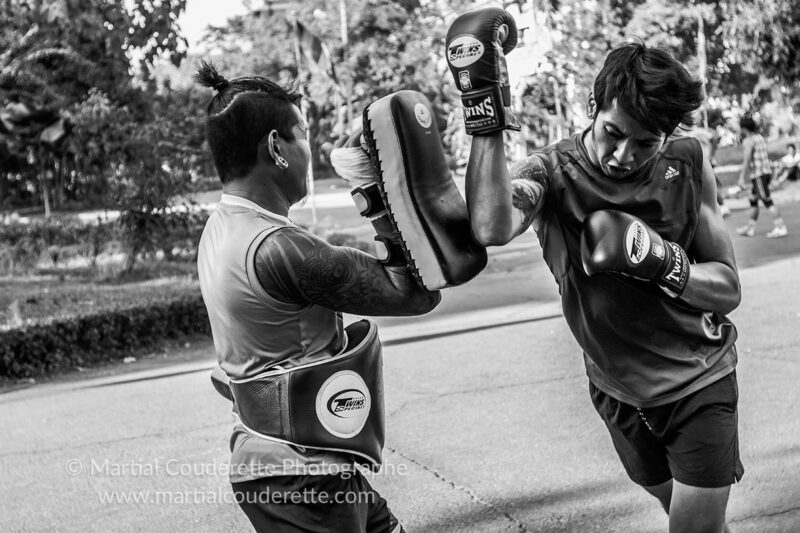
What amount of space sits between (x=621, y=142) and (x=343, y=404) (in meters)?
1.10

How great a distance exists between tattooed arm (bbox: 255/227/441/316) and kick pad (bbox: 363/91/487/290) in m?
0.07

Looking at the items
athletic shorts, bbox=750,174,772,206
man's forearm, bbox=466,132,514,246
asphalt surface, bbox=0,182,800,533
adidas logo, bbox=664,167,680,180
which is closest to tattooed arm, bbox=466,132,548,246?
man's forearm, bbox=466,132,514,246

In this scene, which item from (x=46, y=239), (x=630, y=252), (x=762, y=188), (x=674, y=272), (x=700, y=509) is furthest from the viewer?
(x=46, y=239)

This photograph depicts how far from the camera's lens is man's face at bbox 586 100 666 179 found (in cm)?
262

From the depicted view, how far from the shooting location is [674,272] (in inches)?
103

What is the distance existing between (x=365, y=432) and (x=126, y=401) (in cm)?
498

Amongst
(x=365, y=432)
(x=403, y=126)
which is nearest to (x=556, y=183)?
(x=403, y=126)

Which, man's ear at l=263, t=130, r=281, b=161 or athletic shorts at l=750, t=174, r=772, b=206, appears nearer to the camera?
man's ear at l=263, t=130, r=281, b=161

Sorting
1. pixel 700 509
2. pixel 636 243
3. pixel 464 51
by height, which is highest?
pixel 464 51

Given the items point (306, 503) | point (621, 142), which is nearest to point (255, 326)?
point (306, 503)

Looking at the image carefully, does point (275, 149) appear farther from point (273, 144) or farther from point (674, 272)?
Answer: point (674, 272)

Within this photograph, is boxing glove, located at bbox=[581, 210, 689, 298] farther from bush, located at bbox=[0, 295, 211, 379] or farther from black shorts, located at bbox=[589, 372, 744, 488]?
bush, located at bbox=[0, 295, 211, 379]

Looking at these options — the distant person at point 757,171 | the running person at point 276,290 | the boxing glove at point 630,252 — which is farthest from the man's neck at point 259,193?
the distant person at point 757,171

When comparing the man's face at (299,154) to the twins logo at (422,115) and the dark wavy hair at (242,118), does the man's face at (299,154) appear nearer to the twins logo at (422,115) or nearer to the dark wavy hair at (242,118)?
the dark wavy hair at (242,118)
